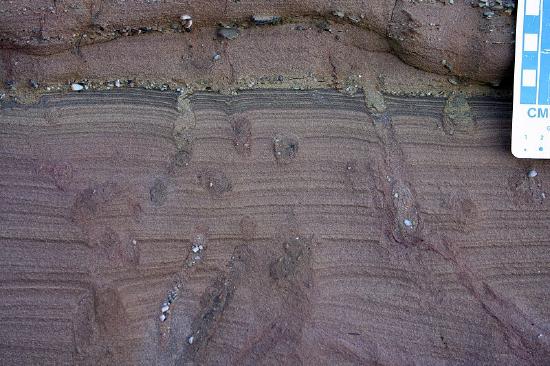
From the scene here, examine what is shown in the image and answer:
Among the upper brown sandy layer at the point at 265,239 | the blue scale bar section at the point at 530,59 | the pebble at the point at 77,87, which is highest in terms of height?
the blue scale bar section at the point at 530,59

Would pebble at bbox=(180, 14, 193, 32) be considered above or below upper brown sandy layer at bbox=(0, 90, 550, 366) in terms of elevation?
above

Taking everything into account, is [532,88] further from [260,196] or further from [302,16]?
[260,196]

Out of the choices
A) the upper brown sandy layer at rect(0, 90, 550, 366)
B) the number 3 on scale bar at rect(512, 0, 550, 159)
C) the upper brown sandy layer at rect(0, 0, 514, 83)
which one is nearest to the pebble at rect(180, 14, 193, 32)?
the upper brown sandy layer at rect(0, 0, 514, 83)

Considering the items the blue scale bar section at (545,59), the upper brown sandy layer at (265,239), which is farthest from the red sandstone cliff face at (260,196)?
the blue scale bar section at (545,59)

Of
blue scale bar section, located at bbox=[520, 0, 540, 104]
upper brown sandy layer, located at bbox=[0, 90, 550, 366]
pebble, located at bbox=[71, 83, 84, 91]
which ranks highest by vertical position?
blue scale bar section, located at bbox=[520, 0, 540, 104]

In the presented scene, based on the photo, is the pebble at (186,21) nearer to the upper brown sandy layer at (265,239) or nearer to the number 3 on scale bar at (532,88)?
the upper brown sandy layer at (265,239)

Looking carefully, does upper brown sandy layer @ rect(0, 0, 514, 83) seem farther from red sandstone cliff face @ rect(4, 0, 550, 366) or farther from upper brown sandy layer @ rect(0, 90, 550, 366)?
upper brown sandy layer @ rect(0, 90, 550, 366)

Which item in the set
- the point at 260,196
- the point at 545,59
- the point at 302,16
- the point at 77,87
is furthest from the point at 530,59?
the point at 77,87
